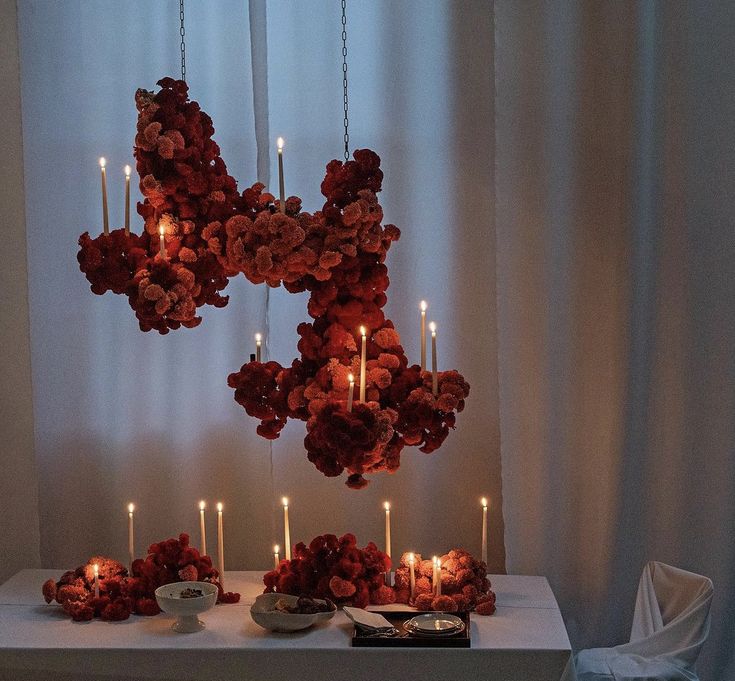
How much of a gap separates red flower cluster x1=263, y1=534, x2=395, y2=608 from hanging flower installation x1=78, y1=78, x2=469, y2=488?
24cm

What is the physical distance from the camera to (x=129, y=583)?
2.36m

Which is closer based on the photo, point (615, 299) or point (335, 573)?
point (335, 573)

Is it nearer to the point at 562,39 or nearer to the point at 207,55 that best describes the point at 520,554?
the point at 562,39

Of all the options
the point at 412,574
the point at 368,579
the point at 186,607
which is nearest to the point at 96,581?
the point at 186,607

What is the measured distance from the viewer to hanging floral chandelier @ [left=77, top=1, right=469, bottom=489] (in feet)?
7.06

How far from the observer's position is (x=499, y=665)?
206 cm

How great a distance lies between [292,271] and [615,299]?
3.27 ft

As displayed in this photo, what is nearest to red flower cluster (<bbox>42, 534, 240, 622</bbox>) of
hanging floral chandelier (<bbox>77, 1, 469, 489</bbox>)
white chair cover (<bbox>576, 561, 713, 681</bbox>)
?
hanging floral chandelier (<bbox>77, 1, 469, 489</bbox>)

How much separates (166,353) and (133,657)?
37.7 inches

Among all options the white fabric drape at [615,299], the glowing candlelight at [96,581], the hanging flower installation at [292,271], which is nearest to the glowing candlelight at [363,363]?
the hanging flower installation at [292,271]

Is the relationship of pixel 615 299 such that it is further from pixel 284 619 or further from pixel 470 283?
pixel 284 619

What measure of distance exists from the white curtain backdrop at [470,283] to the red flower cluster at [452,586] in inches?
17.1

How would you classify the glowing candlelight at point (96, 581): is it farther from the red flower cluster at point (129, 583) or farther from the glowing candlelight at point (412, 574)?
the glowing candlelight at point (412, 574)

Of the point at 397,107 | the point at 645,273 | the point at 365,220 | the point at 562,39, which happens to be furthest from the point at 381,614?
the point at 562,39
